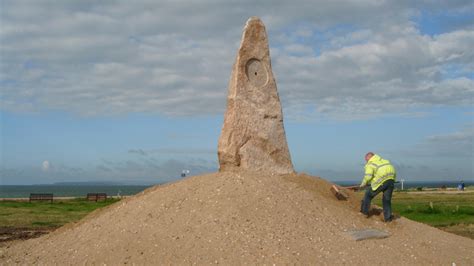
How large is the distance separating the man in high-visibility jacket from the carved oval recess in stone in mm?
3426

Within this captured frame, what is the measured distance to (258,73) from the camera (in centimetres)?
1422

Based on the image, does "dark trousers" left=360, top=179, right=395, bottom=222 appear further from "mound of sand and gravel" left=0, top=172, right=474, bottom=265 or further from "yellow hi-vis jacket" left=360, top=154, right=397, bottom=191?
"mound of sand and gravel" left=0, top=172, right=474, bottom=265

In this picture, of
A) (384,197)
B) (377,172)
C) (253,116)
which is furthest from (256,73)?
(384,197)

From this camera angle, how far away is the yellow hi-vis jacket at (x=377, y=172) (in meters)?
12.6

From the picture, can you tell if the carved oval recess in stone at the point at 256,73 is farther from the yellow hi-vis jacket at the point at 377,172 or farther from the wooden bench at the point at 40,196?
the wooden bench at the point at 40,196

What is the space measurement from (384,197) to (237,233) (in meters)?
4.01

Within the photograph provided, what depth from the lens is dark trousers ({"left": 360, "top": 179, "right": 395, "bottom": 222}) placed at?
41.4 feet

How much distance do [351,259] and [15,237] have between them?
37.8 feet

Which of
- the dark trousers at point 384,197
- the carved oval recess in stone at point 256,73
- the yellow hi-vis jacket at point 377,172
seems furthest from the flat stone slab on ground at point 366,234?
the carved oval recess in stone at point 256,73

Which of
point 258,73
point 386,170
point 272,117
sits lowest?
point 386,170

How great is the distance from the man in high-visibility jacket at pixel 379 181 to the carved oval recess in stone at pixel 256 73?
343 centimetres

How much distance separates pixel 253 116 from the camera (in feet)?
45.1

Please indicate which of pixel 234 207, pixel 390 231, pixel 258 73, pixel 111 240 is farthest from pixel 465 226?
pixel 111 240

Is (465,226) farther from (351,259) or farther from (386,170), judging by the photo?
(351,259)
